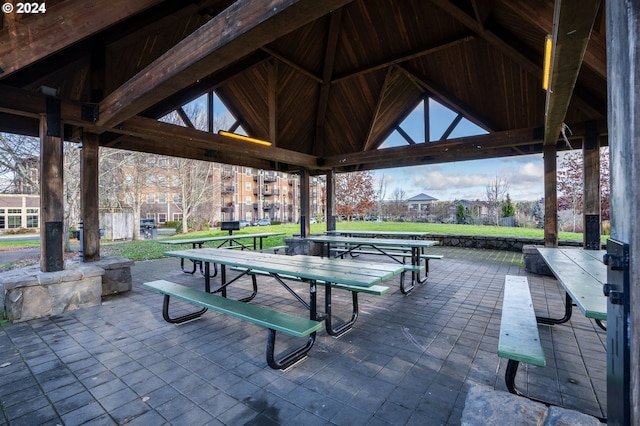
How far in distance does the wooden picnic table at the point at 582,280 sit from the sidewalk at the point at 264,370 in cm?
76

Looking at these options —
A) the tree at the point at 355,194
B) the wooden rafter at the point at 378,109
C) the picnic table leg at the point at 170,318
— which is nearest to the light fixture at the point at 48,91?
the picnic table leg at the point at 170,318

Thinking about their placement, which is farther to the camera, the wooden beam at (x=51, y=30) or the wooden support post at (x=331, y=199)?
the wooden support post at (x=331, y=199)

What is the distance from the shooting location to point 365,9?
653 cm

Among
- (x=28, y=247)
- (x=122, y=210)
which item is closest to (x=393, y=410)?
(x=28, y=247)

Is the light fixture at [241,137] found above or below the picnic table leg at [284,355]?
above

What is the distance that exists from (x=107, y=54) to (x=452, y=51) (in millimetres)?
6985

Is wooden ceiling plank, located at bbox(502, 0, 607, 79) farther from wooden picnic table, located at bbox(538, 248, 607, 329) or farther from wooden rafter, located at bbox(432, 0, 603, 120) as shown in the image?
wooden rafter, located at bbox(432, 0, 603, 120)

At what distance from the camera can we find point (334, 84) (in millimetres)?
8539

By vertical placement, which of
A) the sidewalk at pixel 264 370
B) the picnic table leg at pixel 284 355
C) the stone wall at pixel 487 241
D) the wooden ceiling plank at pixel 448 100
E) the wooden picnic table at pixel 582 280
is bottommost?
the sidewalk at pixel 264 370

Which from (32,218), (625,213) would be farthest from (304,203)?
A: (32,218)

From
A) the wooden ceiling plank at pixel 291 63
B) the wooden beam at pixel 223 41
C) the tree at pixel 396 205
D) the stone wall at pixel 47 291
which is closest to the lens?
the wooden beam at pixel 223 41

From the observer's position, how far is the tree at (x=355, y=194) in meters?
25.4

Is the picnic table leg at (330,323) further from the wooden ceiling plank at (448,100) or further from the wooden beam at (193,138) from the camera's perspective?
the wooden ceiling plank at (448,100)

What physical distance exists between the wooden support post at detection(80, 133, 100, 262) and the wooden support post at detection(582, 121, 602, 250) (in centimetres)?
942
